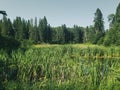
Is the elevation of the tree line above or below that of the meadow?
above

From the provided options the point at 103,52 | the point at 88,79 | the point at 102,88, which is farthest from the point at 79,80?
the point at 103,52

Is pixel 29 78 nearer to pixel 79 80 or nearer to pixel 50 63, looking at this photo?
pixel 50 63

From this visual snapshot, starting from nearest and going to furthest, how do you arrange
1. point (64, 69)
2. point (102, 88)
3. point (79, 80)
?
point (102, 88) < point (79, 80) < point (64, 69)

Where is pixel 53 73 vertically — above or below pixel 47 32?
below

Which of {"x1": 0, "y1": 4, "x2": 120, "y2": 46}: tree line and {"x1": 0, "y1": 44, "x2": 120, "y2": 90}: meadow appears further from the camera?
{"x1": 0, "y1": 4, "x2": 120, "y2": 46}: tree line

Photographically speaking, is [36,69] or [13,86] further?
[36,69]

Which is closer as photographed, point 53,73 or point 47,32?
point 53,73

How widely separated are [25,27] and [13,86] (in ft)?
243

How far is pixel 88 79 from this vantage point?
41.7 feet

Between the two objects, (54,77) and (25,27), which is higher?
(25,27)

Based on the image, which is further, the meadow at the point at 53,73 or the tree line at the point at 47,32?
the tree line at the point at 47,32

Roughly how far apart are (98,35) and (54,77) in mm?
52211

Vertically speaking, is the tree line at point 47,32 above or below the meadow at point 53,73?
above

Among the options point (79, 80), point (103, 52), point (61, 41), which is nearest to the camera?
point (79, 80)
